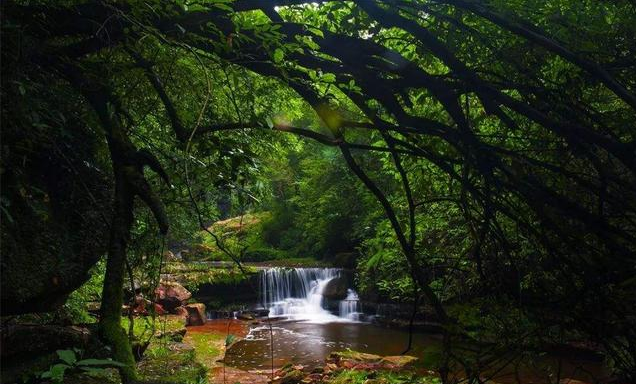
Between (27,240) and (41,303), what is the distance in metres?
0.63

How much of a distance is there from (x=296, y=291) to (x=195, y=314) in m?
5.19

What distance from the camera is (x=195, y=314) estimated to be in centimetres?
1521

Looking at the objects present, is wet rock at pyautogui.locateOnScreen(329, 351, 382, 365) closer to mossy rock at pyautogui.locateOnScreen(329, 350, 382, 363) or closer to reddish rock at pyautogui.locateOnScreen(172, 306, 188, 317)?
mossy rock at pyautogui.locateOnScreen(329, 350, 382, 363)

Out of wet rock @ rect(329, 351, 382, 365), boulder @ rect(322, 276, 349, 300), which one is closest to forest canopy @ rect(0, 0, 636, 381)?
wet rock @ rect(329, 351, 382, 365)

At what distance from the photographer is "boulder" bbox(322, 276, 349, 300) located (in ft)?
60.5

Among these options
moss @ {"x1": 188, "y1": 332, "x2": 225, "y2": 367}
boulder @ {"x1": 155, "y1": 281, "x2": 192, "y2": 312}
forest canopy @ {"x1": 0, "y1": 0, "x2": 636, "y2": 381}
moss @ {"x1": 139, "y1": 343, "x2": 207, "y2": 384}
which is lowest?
moss @ {"x1": 188, "y1": 332, "x2": 225, "y2": 367}

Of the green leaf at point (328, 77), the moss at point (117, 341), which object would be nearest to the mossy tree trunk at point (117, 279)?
the moss at point (117, 341)

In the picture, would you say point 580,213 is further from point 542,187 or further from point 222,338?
point 222,338

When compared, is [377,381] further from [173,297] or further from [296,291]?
[296,291]

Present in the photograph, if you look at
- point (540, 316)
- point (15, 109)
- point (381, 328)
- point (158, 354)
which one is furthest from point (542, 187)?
point (381, 328)

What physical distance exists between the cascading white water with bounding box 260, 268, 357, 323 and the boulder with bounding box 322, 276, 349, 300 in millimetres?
202

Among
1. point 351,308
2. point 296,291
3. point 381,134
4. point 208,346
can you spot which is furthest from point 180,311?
point 381,134

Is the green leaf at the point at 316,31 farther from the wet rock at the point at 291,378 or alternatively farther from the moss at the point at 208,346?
the moss at the point at 208,346

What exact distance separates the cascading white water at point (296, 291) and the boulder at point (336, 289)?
202mm
